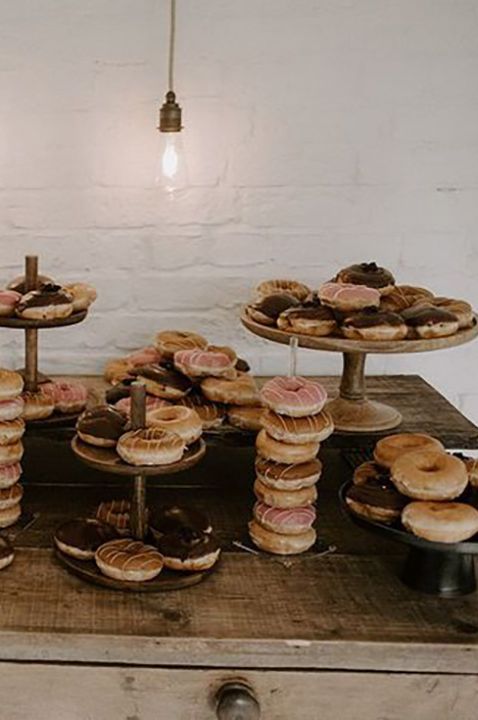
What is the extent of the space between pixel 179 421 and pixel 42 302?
28 centimetres

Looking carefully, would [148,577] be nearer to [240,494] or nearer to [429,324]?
[240,494]

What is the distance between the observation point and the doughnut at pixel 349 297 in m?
1.42

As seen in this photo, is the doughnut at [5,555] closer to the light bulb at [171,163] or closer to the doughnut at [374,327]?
the doughnut at [374,327]

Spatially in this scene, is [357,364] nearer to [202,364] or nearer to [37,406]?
[202,364]

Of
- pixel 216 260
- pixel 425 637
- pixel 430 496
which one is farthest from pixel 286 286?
pixel 425 637

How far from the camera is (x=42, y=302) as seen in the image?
4.71ft

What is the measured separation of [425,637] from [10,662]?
495 mm

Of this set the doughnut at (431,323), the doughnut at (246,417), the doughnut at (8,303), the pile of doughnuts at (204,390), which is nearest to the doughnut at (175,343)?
the pile of doughnuts at (204,390)

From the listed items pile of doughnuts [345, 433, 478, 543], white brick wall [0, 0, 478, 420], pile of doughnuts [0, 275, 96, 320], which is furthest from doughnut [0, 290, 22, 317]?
pile of doughnuts [345, 433, 478, 543]

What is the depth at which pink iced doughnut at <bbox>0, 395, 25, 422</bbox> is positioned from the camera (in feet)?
4.39

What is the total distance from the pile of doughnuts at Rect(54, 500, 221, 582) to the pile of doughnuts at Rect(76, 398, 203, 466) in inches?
4.8

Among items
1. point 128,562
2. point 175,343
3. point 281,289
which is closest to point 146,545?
point 128,562

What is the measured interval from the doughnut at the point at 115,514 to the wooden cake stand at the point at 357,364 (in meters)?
0.32

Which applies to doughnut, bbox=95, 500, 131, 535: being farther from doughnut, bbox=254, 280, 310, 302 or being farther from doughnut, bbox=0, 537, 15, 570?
doughnut, bbox=254, 280, 310, 302
